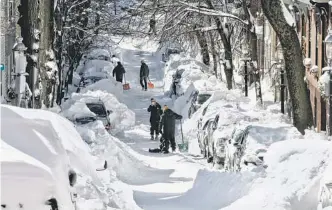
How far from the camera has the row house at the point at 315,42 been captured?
28.2m

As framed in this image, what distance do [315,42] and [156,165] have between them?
405 inches

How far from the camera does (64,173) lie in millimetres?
7461

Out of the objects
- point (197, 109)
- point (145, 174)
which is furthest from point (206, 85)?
point (145, 174)

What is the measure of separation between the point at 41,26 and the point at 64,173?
1752cm

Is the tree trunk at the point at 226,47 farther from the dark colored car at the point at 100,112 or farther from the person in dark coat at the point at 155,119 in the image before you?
the dark colored car at the point at 100,112

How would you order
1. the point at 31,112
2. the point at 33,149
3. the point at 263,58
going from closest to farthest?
the point at 33,149
the point at 31,112
the point at 263,58

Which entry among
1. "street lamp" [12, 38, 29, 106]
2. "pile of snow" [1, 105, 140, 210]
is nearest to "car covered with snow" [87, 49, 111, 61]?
"street lamp" [12, 38, 29, 106]

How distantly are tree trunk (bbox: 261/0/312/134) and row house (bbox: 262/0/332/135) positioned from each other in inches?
146

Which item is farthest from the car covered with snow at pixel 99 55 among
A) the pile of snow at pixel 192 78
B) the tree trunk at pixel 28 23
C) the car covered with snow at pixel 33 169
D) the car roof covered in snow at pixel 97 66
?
the car covered with snow at pixel 33 169

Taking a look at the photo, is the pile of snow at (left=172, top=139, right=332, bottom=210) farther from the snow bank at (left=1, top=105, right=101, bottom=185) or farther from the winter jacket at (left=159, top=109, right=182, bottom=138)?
the winter jacket at (left=159, top=109, right=182, bottom=138)

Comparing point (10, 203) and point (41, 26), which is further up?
point (41, 26)

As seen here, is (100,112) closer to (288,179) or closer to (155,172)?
(155,172)

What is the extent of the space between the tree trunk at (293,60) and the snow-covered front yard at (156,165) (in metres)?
0.62

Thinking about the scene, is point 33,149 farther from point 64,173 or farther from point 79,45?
point 79,45
